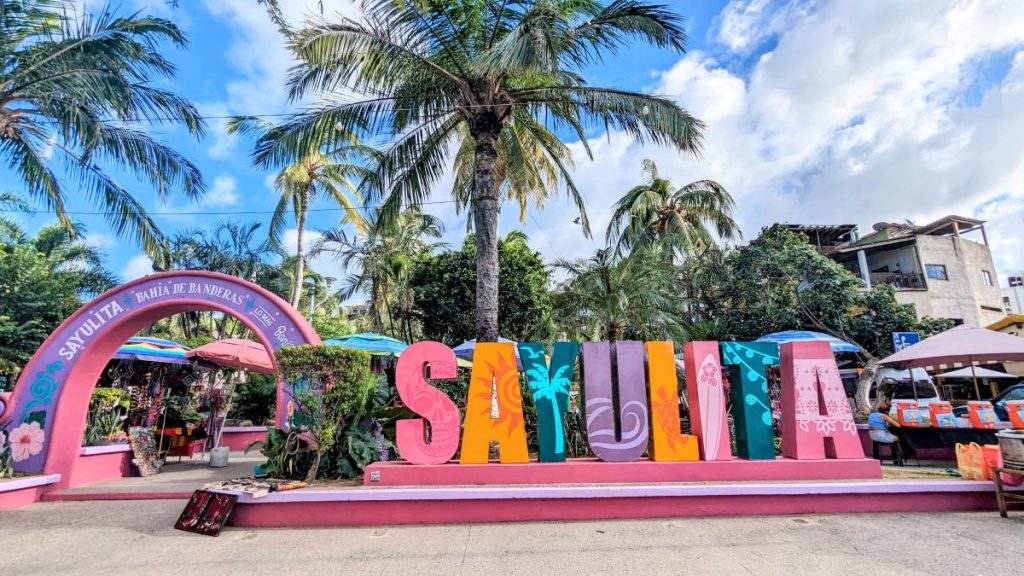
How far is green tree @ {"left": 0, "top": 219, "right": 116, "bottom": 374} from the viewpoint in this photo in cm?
1545

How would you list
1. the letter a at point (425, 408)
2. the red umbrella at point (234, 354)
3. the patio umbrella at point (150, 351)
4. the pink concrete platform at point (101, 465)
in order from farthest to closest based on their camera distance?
the patio umbrella at point (150, 351)
the red umbrella at point (234, 354)
the pink concrete platform at point (101, 465)
the letter a at point (425, 408)

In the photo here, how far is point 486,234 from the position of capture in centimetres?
941

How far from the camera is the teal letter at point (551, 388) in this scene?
672 centimetres

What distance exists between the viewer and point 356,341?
1300 centimetres

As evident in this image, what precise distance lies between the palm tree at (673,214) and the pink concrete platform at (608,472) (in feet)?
50.2

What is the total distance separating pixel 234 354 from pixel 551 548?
8766 millimetres

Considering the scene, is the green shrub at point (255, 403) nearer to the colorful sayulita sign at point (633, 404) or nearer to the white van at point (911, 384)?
the colorful sayulita sign at point (633, 404)

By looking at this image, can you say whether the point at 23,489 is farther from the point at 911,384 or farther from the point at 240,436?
the point at 911,384

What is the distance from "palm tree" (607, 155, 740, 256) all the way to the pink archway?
16135 mm

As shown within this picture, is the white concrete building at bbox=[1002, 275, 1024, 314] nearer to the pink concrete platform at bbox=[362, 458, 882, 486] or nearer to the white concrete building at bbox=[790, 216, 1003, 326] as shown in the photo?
the white concrete building at bbox=[790, 216, 1003, 326]

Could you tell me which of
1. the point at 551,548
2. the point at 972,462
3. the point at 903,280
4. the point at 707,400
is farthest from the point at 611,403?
the point at 903,280

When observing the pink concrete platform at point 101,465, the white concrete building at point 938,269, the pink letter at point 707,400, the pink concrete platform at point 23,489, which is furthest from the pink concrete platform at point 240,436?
the white concrete building at point 938,269

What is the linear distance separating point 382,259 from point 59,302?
1084 centimetres

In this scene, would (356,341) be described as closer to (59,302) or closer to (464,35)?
(464,35)
